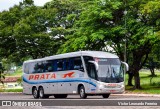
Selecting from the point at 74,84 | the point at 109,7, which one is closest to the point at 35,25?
the point at 109,7

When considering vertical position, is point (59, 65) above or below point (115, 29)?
below

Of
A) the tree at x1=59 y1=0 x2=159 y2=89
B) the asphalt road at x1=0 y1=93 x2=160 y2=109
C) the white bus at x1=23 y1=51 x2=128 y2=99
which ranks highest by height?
the tree at x1=59 y1=0 x2=159 y2=89

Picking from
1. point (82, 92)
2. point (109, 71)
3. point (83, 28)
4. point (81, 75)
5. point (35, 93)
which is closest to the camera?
point (109, 71)

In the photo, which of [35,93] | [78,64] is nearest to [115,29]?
[35,93]

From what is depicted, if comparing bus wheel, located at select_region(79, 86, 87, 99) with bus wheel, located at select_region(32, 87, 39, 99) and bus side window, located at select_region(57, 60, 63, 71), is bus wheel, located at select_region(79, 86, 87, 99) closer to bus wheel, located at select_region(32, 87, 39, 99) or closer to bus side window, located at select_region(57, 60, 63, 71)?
bus side window, located at select_region(57, 60, 63, 71)

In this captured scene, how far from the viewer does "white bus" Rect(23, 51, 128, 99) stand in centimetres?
2902

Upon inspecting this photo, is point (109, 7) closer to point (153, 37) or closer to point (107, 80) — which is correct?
point (153, 37)

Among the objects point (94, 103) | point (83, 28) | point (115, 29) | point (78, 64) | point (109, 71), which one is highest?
point (83, 28)

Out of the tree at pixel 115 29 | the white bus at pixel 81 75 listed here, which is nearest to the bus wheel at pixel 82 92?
the white bus at pixel 81 75

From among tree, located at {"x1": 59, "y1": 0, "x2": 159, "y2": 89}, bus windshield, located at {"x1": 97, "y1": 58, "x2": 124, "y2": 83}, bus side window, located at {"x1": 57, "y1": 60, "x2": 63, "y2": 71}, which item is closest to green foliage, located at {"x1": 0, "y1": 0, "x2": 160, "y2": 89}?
tree, located at {"x1": 59, "y1": 0, "x2": 159, "y2": 89}

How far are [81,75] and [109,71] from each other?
208cm

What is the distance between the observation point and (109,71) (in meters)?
29.2

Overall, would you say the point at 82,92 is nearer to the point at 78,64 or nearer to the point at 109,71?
the point at 78,64

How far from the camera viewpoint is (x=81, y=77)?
98.3ft
